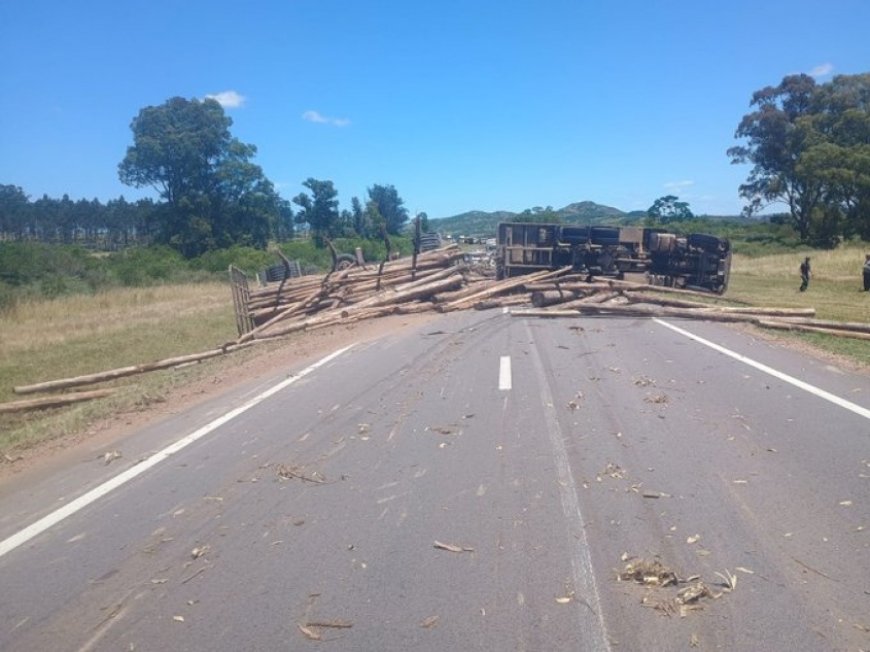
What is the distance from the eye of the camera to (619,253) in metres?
25.9

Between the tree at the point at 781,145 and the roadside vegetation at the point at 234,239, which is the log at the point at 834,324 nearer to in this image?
the roadside vegetation at the point at 234,239

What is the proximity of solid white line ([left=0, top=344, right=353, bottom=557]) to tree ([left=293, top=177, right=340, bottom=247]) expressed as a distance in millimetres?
56986

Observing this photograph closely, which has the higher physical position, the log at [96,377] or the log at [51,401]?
the log at [96,377]

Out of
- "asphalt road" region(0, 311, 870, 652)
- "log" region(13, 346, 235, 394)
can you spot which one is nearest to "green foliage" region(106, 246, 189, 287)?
"log" region(13, 346, 235, 394)

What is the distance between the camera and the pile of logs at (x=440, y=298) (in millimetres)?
19250

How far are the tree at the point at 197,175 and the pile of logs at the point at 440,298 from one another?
42.0m

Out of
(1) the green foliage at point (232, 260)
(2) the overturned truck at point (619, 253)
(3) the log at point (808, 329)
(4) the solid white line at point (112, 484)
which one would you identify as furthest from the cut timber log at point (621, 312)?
(1) the green foliage at point (232, 260)

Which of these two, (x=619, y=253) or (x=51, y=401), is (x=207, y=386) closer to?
(x=51, y=401)

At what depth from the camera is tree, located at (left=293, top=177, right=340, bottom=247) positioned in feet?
217

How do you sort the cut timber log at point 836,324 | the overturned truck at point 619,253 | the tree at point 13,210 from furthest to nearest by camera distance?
the tree at point 13,210
the overturned truck at point 619,253
the cut timber log at point 836,324

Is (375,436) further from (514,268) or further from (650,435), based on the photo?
(514,268)

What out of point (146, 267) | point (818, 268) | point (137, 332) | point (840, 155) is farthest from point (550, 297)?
point (840, 155)

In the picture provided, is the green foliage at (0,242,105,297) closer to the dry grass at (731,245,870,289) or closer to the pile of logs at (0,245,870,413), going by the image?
the pile of logs at (0,245,870,413)

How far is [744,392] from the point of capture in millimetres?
9414
